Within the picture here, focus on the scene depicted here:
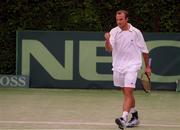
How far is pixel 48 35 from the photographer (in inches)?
588

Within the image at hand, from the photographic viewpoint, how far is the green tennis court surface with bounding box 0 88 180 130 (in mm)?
9055

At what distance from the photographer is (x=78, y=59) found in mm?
14789

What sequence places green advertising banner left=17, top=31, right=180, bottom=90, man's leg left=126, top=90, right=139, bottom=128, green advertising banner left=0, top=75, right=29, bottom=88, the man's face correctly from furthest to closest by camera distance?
green advertising banner left=0, top=75, right=29, bottom=88 → green advertising banner left=17, top=31, right=180, bottom=90 → man's leg left=126, top=90, right=139, bottom=128 → the man's face

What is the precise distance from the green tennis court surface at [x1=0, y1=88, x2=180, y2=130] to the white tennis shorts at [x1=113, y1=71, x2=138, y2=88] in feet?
2.43

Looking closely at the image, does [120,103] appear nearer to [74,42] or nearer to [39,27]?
[74,42]

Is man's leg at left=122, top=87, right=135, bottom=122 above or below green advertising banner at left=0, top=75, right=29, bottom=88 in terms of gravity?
above

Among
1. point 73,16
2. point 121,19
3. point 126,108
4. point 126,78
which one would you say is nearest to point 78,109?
point 126,78

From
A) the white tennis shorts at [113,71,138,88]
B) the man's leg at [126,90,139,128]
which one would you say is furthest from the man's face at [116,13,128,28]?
the man's leg at [126,90,139,128]

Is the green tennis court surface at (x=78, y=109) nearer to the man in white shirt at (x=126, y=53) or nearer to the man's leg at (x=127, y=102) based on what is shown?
the man's leg at (x=127, y=102)

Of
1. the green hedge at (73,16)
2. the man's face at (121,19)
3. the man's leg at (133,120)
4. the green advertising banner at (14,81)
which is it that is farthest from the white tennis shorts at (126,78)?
the green hedge at (73,16)

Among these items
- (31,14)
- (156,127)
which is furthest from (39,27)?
(156,127)

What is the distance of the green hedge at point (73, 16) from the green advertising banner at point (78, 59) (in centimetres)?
112

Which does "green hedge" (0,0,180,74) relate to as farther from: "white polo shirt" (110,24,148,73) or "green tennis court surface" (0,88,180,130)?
"white polo shirt" (110,24,148,73)

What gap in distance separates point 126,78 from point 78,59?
6393mm
